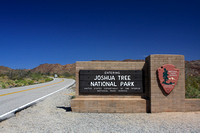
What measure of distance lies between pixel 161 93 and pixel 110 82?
8.25 ft

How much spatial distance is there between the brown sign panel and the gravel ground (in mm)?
1256

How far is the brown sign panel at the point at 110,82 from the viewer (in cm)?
867

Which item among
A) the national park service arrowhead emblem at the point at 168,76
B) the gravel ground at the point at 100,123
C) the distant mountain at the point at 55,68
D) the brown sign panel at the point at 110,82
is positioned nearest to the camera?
the gravel ground at the point at 100,123

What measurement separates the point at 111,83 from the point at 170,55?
321 centimetres

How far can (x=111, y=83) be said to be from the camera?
8.69m

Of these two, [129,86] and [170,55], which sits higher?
[170,55]

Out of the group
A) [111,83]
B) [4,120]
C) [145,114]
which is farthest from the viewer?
[111,83]

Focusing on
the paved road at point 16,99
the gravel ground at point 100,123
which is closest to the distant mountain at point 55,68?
the paved road at point 16,99

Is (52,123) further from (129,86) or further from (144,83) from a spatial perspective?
(144,83)

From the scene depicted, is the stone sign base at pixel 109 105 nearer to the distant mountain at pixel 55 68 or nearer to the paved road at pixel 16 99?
the paved road at pixel 16 99

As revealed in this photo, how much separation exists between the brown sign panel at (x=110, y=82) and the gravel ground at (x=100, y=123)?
49.4 inches

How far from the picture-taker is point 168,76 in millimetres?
8211

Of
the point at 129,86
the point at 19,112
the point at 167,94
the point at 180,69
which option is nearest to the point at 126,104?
the point at 129,86

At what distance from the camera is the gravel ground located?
581cm
